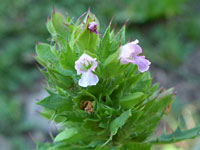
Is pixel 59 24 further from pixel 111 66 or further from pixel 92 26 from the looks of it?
pixel 111 66

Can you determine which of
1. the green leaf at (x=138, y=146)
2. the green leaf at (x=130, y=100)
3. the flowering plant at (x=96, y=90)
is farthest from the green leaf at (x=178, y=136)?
the green leaf at (x=130, y=100)

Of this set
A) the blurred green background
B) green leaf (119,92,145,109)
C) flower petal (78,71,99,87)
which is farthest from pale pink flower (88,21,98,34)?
the blurred green background

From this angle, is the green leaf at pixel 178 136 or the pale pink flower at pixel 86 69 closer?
the pale pink flower at pixel 86 69

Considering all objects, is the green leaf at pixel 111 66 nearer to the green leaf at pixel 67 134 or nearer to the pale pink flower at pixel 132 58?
the pale pink flower at pixel 132 58

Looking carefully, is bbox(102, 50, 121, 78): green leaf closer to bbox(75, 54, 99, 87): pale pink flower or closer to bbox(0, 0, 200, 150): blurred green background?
bbox(75, 54, 99, 87): pale pink flower

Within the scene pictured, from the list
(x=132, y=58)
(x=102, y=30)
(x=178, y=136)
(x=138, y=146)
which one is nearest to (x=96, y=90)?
(x=132, y=58)

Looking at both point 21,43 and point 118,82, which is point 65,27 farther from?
point 21,43
